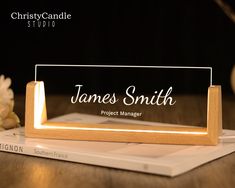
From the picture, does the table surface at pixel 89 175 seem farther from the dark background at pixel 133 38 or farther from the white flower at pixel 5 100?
the dark background at pixel 133 38

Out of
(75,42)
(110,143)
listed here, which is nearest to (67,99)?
(75,42)

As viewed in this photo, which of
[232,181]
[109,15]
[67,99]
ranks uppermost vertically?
[109,15]

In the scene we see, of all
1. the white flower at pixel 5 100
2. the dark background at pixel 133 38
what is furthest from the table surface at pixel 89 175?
the dark background at pixel 133 38

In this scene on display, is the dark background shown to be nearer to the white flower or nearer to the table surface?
the white flower

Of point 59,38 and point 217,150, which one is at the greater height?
point 59,38

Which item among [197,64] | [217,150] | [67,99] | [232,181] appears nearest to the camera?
[232,181]

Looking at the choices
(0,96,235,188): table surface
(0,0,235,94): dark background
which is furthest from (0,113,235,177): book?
(0,0,235,94): dark background

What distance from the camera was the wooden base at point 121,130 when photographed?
3.51ft

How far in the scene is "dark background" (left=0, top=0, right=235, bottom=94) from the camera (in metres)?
2.04

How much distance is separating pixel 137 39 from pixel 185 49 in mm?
168

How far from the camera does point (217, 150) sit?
3.48 feet

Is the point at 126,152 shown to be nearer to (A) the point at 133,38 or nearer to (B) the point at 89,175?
(B) the point at 89,175

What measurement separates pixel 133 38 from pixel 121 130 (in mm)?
972

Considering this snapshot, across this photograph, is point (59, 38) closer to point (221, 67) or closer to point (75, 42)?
point (75, 42)
